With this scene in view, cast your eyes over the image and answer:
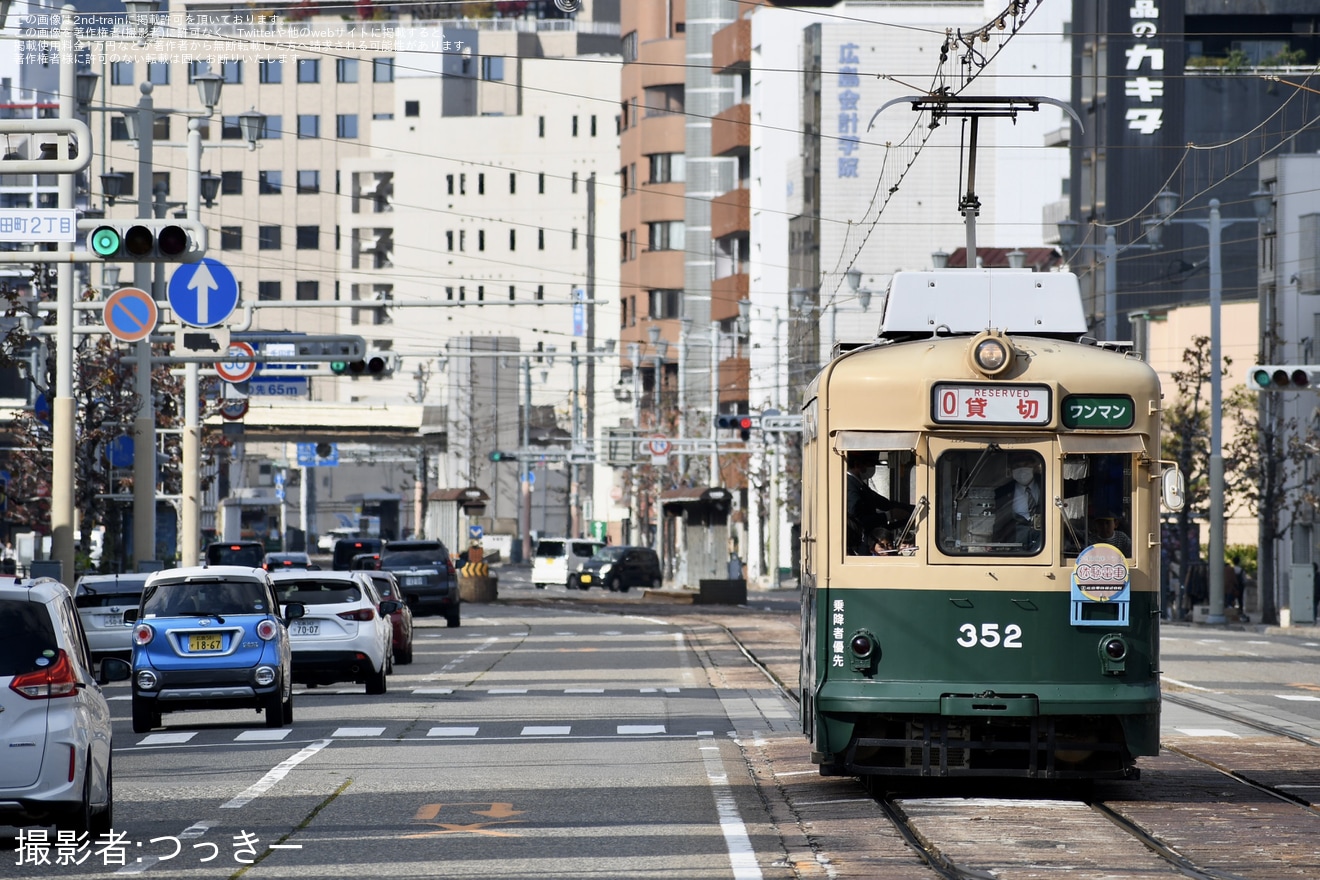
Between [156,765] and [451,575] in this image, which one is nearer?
[156,765]

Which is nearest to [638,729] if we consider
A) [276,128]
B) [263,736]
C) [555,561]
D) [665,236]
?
[263,736]

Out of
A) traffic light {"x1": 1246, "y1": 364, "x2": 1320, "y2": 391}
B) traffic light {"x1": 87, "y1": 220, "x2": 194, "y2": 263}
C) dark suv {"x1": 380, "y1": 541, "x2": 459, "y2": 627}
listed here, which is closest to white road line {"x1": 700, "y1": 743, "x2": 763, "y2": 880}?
traffic light {"x1": 87, "y1": 220, "x2": 194, "y2": 263}

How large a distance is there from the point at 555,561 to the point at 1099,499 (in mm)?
66709

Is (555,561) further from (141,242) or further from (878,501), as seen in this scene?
(878,501)

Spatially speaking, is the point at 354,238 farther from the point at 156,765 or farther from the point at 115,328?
the point at 156,765

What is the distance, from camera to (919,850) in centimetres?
1161

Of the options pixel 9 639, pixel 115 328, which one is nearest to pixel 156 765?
pixel 9 639

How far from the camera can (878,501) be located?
14227 millimetres

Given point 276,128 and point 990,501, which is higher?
point 276,128

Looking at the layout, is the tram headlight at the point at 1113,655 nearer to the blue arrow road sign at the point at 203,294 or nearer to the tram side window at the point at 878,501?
the tram side window at the point at 878,501

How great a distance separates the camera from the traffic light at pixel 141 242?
2178 cm

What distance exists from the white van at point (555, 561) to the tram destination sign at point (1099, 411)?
6597 centimetres

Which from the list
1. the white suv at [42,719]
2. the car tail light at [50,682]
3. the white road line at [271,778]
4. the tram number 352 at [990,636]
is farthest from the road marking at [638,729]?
the car tail light at [50,682]

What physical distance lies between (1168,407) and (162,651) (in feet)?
157
